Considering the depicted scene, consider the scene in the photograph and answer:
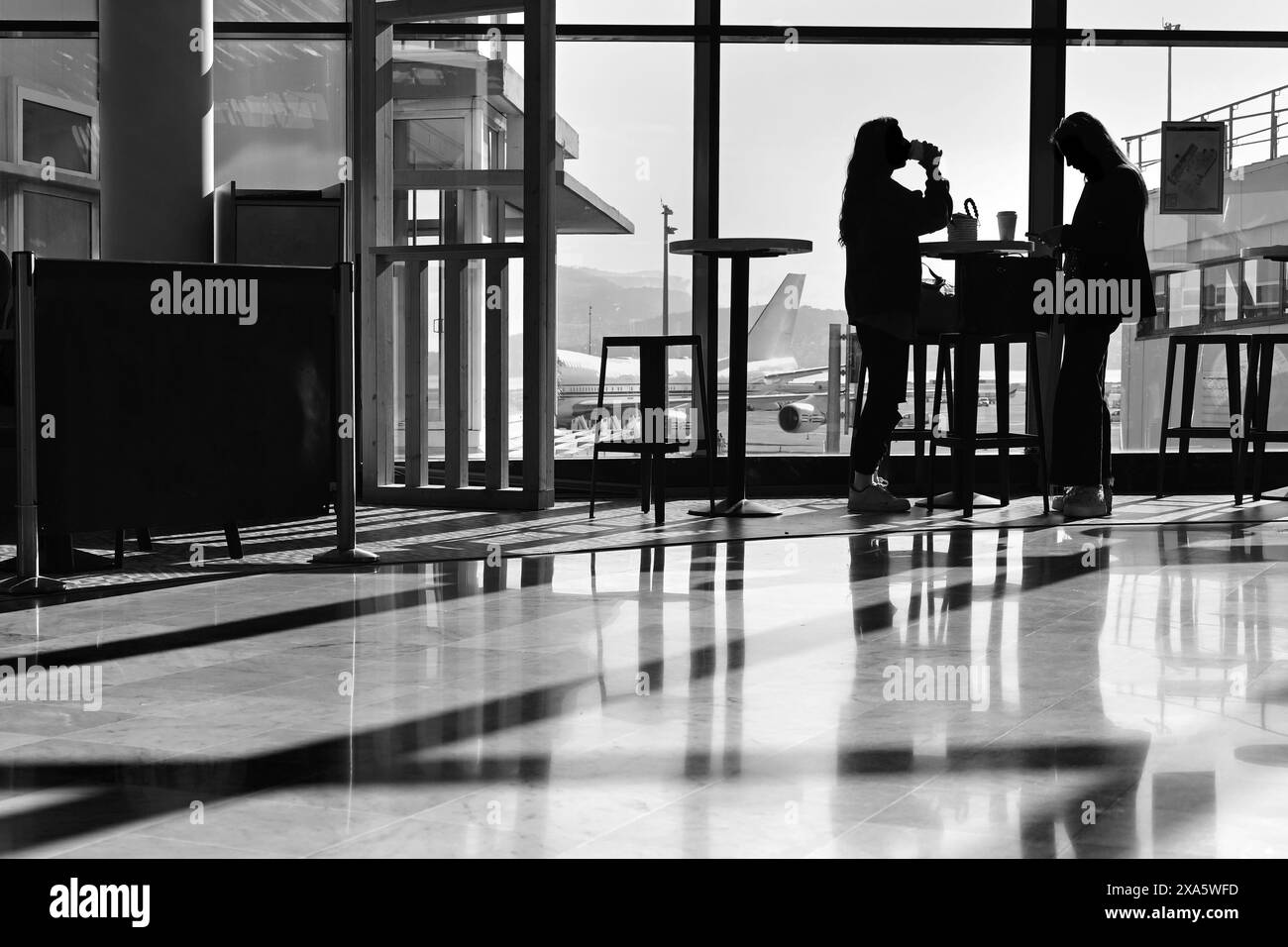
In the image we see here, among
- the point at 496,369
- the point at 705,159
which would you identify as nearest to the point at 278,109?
the point at 496,369

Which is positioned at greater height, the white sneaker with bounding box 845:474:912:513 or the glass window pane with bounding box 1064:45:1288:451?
the glass window pane with bounding box 1064:45:1288:451

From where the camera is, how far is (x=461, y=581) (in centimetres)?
428

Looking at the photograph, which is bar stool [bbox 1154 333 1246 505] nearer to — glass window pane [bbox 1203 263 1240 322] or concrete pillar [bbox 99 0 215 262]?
glass window pane [bbox 1203 263 1240 322]

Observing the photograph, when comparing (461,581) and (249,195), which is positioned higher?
(249,195)

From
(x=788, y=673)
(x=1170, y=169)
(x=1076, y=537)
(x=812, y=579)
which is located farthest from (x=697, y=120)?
(x=788, y=673)

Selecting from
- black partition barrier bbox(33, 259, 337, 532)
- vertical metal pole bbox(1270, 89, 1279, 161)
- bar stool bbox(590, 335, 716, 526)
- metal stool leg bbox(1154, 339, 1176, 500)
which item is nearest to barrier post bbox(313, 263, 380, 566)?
black partition barrier bbox(33, 259, 337, 532)

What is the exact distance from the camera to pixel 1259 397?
6.76 metres

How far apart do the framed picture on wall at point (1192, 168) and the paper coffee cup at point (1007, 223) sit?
1.74 m

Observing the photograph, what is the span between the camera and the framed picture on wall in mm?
7887

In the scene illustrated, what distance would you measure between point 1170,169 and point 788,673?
6.04 meters

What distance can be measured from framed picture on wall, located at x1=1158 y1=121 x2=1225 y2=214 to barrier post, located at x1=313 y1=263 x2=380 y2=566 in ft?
16.8
